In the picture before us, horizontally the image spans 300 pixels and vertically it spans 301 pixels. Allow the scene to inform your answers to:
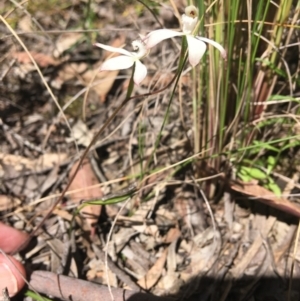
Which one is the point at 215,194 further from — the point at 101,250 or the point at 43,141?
the point at 43,141

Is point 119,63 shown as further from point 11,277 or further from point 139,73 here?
point 11,277

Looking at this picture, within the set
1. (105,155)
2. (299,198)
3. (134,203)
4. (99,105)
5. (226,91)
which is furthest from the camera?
(99,105)

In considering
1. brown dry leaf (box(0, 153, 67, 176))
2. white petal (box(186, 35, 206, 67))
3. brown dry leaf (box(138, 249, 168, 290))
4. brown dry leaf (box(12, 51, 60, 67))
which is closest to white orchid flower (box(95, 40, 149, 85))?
white petal (box(186, 35, 206, 67))

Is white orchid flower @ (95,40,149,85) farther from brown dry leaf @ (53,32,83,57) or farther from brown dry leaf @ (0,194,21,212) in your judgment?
brown dry leaf @ (53,32,83,57)

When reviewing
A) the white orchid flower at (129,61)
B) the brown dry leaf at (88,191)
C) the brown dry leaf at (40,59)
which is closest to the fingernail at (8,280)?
the brown dry leaf at (88,191)

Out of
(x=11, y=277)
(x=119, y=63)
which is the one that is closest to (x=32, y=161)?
(x=11, y=277)

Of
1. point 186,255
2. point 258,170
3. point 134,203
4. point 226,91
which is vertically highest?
point 226,91

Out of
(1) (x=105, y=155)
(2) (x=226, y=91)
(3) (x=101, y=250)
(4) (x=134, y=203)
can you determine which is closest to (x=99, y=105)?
(1) (x=105, y=155)
